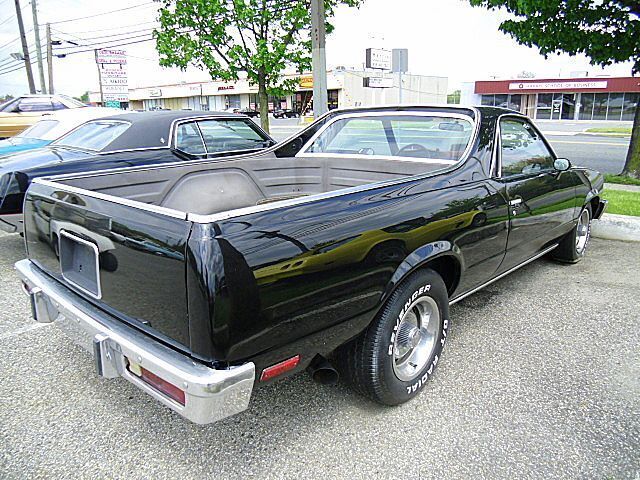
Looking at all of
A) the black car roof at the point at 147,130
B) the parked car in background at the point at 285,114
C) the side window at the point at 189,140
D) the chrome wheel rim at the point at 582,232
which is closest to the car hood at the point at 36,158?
the black car roof at the point at 147,130

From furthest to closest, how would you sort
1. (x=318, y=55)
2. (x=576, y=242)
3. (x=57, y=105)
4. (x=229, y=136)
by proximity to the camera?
(x=57, y=105)
(x=318, y=55)
(x=229, y=136)
(x=576, y=242)

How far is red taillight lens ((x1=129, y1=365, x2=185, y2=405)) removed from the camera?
1.90 metres

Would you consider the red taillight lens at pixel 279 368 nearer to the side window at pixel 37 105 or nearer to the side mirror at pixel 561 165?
the side mirror at pixel 561 165

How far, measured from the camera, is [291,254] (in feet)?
6.48

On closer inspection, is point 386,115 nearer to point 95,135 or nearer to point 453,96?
point 95,135

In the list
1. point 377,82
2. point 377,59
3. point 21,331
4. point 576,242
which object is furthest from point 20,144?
point 377,82

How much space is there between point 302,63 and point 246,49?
126cm

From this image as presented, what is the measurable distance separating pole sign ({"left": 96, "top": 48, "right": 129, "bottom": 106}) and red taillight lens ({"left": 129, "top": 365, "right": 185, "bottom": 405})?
519 inches

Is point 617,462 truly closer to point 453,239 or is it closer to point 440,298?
point 440,298

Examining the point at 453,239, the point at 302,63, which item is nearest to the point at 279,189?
the point at 453,239

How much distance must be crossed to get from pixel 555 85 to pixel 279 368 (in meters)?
50.4

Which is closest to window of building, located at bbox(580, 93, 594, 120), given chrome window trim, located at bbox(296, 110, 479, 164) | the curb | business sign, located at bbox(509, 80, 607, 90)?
business sign, located at bbox(509, 80, 607, 90)

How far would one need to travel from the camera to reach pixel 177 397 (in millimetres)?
1914

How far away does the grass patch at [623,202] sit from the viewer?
657 cm
